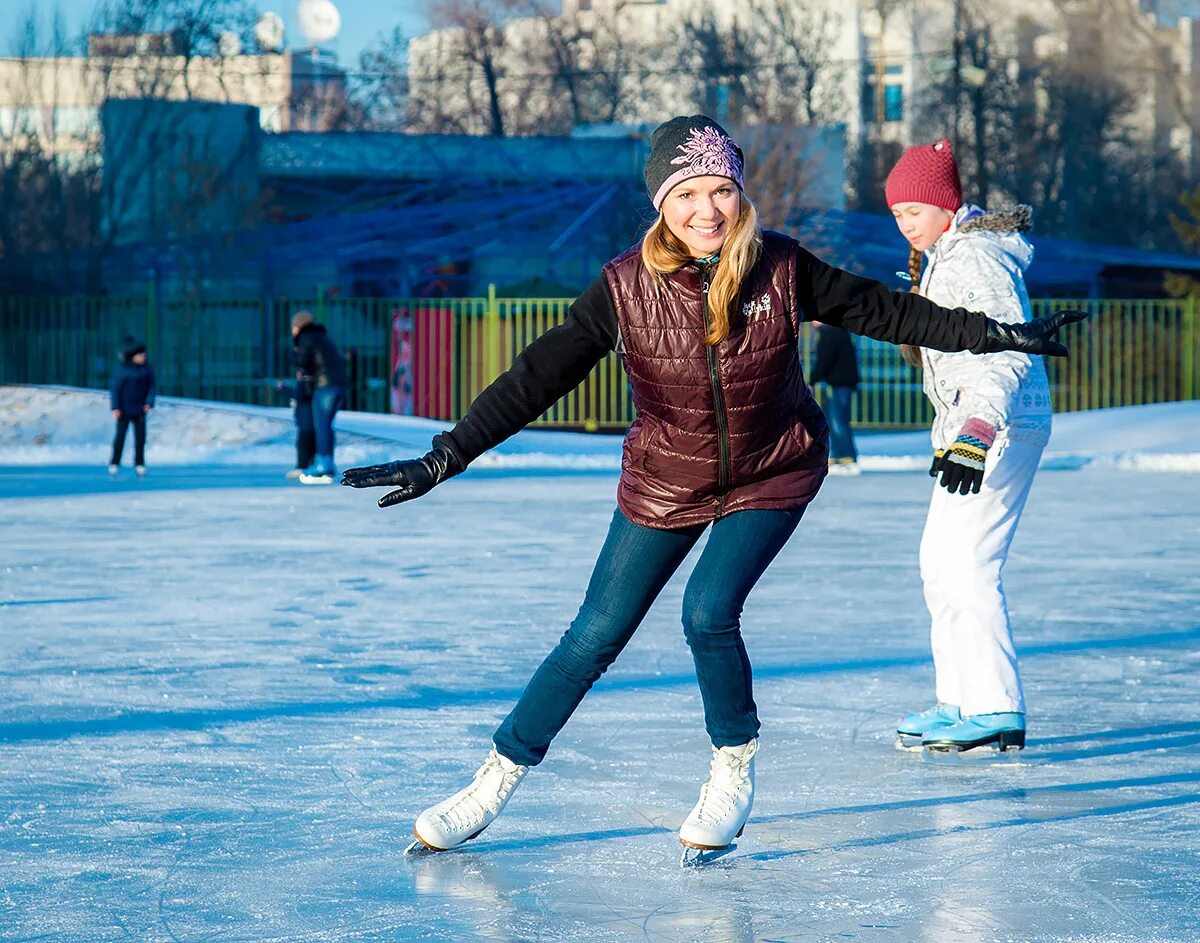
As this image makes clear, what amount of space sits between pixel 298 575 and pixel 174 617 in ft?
4.57

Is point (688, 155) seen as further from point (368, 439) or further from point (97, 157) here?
point (97, 157)

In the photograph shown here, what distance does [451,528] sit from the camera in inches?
429

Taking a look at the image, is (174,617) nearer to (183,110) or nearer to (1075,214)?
(183,110)

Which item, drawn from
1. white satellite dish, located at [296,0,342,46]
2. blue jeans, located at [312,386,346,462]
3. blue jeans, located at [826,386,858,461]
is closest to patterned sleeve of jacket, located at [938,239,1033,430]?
blue jeans, located at [312,386,346,462]

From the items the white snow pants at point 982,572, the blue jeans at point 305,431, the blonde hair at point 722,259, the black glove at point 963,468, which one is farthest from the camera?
the blue jeans at point 305,431

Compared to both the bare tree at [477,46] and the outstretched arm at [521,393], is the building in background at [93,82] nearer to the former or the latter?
the bare tree at [477,46]

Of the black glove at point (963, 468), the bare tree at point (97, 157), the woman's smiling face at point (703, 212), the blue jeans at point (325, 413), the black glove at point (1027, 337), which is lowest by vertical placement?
the blue jeans at point (325, 413)

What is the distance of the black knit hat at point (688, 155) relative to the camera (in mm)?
3523

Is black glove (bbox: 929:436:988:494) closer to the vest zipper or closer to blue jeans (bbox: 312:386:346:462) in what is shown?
the vest zipper

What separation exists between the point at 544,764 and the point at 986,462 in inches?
50.3

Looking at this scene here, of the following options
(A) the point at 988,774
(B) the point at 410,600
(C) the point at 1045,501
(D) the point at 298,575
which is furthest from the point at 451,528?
(A) the point at 988,774

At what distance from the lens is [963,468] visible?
4.13 meters

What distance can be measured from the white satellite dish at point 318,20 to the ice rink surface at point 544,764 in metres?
33.3

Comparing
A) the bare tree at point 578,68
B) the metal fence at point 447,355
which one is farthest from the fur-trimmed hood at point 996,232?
the bare tree at point 578,68
